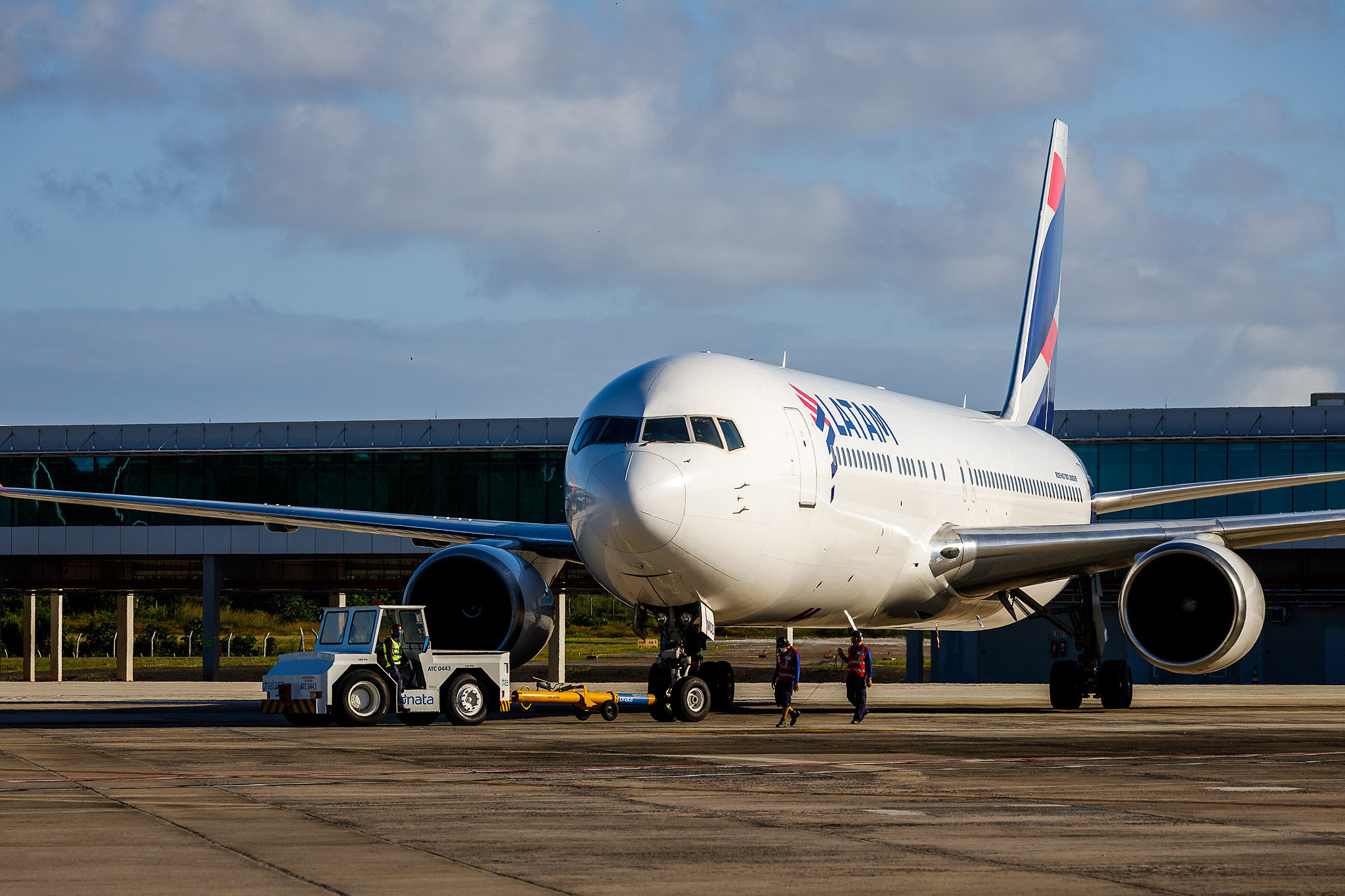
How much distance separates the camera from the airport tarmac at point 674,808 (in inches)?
303

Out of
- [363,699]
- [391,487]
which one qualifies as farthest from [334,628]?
[391,487]

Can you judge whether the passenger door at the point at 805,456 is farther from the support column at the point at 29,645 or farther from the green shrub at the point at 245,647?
the green shrub at the point at 245,647

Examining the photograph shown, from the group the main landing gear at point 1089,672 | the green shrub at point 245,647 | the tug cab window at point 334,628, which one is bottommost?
the green shrub at point 245,647

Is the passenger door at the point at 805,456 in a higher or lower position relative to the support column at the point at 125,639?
higher

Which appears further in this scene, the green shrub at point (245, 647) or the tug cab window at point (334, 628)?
the green shrub at point (245, 647)

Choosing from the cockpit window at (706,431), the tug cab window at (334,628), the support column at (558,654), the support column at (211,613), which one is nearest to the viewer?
the cockpit window at (706,431)

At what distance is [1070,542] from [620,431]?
718 cm

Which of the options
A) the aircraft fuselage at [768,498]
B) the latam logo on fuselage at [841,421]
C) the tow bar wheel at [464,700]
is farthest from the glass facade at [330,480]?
the tow bar wheel at [464,700]

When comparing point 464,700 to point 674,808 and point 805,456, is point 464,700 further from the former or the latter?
point 674,808

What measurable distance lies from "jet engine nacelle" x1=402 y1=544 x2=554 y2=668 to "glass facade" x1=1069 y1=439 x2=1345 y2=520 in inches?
1068

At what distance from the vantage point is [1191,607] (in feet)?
68.7

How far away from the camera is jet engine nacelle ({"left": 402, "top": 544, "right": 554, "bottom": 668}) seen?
70.8 feet

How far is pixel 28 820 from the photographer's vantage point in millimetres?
9805

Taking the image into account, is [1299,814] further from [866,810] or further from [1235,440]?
[1235,440]
